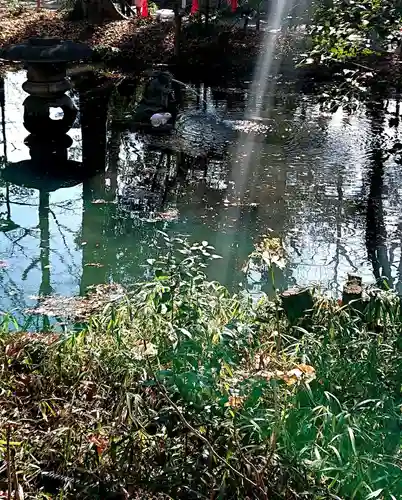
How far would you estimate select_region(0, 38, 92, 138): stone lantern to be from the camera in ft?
30.4

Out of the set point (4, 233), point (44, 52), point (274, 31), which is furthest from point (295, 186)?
point (274, 31)

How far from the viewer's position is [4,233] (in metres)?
6.04

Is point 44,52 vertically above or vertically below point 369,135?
above

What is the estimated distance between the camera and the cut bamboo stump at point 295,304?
13.3 ft

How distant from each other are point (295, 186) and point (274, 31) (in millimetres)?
9632

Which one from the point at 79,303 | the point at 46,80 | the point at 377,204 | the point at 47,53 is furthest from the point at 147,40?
the point at 79,303

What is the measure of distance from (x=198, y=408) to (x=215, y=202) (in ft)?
13.8

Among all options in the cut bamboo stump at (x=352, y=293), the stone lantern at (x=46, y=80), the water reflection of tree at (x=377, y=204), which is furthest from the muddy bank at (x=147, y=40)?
the cut bamboo stump at (x=352, y=293)

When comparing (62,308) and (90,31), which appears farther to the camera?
(90,31)

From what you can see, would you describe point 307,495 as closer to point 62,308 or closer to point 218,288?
point 218,288

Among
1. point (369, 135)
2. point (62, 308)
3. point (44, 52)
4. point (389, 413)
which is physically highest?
point (44, 52)

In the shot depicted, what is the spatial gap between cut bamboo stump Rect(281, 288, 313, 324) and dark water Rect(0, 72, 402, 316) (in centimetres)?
105

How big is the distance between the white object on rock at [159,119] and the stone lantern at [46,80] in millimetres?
1183

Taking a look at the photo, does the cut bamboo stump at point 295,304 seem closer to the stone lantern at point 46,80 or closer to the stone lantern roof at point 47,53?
the stone lantern at point 46,80
